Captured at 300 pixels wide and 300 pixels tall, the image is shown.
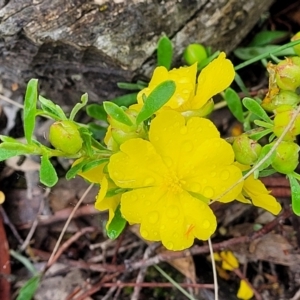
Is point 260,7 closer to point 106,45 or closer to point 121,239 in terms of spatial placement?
point 106,45

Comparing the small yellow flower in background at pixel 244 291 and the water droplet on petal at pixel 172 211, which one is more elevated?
the water droplet on petal at pixel 172 211

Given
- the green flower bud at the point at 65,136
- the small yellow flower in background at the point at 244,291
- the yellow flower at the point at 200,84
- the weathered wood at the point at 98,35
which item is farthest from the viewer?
the small yellow flower in background at the point at 244,291

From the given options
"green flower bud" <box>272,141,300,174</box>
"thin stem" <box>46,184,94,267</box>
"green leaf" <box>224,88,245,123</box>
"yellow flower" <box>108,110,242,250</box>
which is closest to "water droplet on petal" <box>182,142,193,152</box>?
"yellow flower" <box>108,110,242,250</box>

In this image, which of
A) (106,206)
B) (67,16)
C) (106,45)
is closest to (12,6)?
(67,16)

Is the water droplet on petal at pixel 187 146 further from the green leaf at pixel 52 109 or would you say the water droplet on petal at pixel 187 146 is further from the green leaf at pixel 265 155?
the green leaf at pixel 52 109

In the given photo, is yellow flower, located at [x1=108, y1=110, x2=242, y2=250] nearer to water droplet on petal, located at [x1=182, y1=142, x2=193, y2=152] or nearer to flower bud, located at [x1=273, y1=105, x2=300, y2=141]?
water droplet on petal, located at [x1=182, y1=142, x2=193, y2=152]

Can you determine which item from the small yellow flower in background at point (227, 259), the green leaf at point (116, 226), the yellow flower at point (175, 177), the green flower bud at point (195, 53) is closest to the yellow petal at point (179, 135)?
the yellow flower at point (175, 177)

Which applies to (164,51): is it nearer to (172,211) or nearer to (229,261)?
(172,211)
